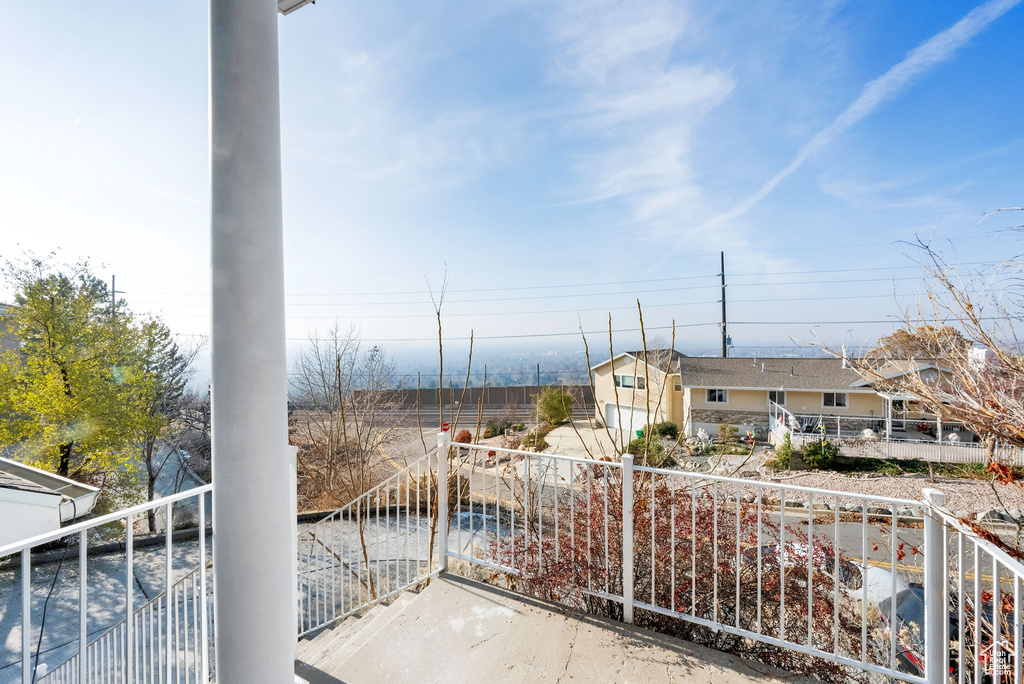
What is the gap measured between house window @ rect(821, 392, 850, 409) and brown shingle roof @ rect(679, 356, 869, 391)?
0.14 metres

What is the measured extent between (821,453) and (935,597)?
685 cm

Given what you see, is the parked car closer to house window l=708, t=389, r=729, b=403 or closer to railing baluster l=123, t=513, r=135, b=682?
railing baluster l=123, t=513, r=135, b=682

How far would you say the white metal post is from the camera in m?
0.93

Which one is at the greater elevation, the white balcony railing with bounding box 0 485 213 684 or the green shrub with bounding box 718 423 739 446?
the green shrub with bounding box 718 423 739 446

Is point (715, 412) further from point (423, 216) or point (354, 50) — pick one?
point (354, 50)

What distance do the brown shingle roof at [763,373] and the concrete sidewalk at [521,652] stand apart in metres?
8.45

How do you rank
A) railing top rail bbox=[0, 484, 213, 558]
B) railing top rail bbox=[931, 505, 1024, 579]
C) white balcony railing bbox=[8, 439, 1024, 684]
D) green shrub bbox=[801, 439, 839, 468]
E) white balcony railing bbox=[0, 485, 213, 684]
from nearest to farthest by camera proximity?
railing top rail bbox=[0, 484, 213, 558], railing top rail bbox=[931, 505, 1024, 579], white balcony railing bbox=[8, 439, 1024, 684], white balcony railing bbox=[0, 485, 213, 684], green shrub bbox=[801, 439, 839, 468]

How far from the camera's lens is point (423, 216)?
955cm

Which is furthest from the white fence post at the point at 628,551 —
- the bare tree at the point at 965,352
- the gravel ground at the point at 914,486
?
the bare tree at the point at 965,352

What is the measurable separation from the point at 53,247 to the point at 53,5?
8.28 feet

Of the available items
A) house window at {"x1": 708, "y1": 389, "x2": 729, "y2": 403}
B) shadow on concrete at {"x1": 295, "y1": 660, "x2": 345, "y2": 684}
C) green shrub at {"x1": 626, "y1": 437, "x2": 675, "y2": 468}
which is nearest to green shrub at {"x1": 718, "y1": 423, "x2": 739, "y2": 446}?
house window at {"x1": 708, "y1": 389, "x2": 729, "y2": 403}

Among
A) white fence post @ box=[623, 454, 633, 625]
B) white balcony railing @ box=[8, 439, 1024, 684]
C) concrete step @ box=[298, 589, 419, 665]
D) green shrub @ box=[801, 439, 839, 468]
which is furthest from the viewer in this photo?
green shrub @ box=[801, 439, 839, 468]

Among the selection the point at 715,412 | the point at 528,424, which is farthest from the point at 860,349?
the point at 715,412

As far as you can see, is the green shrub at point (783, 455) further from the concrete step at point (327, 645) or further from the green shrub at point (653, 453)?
the concrete step at point (327, 645)
